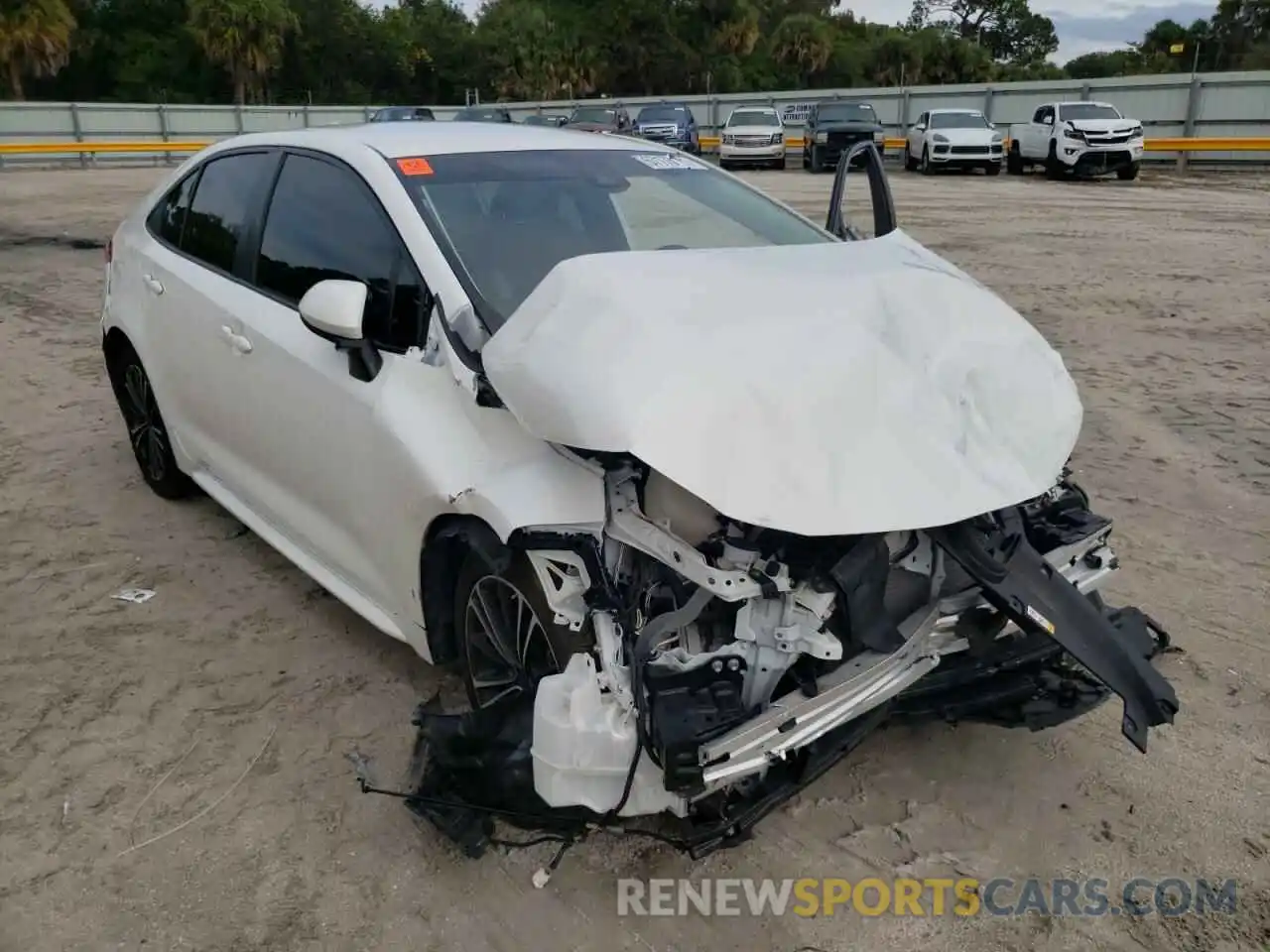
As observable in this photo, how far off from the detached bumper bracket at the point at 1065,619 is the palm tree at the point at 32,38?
49513mm

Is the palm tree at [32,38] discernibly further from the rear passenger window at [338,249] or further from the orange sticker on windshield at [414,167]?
the orange sticker on windshield at [414,167]

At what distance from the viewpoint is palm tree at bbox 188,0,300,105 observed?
48719mm

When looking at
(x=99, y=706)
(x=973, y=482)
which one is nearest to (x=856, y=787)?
(x=973, y=482)

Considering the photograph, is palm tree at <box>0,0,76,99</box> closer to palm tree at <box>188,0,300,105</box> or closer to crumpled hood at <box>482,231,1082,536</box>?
palm tree at <box>188,0,300,105</box>

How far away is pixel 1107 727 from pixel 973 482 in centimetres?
135

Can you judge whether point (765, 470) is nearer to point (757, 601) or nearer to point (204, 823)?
point (757, 601)

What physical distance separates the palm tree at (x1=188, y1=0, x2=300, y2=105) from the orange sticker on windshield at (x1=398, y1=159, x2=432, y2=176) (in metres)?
52.2

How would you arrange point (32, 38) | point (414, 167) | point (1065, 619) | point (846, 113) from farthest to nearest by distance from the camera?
point (32, 38) → point (846, 113) → point (414, 167) → point (1065, 619)

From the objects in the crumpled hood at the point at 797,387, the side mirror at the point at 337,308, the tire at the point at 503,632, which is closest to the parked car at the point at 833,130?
the crumpled hood at the point at 797,387

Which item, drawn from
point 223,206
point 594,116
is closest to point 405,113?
point 594,116

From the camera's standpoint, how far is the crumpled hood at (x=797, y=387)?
7.91ft

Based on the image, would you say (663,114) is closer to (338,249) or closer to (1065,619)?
(338,249)

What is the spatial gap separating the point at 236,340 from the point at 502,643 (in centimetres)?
168

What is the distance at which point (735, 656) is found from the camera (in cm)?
250
